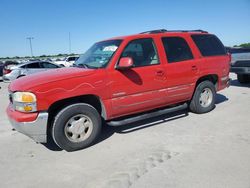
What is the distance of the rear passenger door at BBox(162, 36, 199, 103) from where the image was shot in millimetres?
5086

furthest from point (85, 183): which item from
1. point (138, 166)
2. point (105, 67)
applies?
point (105, 67)

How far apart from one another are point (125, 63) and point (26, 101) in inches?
67.8

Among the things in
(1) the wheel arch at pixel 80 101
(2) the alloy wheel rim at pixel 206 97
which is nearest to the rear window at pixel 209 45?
(2) the alloy wheel rim at pixel 206 97

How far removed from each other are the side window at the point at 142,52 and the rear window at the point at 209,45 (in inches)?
55.3

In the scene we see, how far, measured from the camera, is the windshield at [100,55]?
A: 178 inches

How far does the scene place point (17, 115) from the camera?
12.9 ft

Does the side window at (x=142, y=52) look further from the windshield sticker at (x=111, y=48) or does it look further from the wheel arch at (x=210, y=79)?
the wheel arch at (x=210, y=79)

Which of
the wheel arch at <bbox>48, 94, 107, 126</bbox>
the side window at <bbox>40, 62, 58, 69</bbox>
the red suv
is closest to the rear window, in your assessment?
the red suv

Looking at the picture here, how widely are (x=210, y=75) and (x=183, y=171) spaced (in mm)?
3414

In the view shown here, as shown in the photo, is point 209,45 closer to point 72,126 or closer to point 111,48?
point 111,48

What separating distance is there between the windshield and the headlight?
1.27 meters

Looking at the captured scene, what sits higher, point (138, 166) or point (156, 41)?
point (156, 41)

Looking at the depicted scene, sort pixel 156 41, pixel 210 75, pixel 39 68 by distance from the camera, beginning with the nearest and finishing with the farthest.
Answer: pixel 156 41 → pixel 210 75 → pixel 39 68

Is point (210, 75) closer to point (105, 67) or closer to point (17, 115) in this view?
point (105, 67)
